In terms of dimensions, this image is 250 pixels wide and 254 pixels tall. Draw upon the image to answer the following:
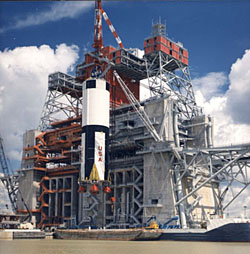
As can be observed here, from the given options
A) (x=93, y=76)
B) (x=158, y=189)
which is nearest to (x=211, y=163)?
(x=158, y=189)

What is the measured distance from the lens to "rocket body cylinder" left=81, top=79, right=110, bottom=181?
93.6 meters

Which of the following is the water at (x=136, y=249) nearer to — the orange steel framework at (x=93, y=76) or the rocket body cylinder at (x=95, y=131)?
the rocket body cylinder at (x=95, y=131)

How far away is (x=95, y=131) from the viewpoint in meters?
95.7

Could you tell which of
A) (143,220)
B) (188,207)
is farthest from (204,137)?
(143,220)

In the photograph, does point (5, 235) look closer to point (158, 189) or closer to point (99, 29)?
point (158, 189)

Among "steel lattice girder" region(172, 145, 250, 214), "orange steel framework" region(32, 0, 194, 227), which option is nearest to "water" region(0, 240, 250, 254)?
"steel lattice girder" region(172, 145, 250, 214)

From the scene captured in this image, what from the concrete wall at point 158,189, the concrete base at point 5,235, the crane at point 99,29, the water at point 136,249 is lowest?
the water at point 136,249

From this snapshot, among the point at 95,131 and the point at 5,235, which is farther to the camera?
the point at 5,235

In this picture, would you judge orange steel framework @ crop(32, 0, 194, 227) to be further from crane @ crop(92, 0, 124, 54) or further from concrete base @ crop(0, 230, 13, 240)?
concrete base @ crop(0, 230, 13, 240)

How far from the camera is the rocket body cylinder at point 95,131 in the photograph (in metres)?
93.6

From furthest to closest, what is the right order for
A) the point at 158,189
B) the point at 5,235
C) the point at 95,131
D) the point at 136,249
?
the point at 5,235 < the point at 95,131 < the point at 158,189 < the point at 136,249

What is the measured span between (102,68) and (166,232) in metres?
47.6

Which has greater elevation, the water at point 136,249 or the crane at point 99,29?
the crane at point 99,29

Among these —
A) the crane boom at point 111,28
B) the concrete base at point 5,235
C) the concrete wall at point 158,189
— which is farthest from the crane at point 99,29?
the concrete base at point 5,235
